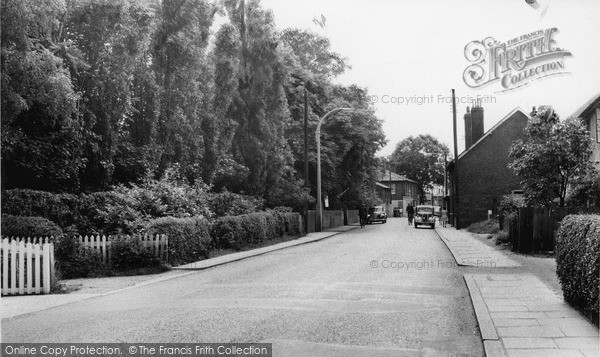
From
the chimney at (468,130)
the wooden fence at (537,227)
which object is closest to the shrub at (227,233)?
the wooden fence at (537,227)

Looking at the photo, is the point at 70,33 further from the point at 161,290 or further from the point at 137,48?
the point at 161,290

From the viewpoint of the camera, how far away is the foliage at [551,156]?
722 inches

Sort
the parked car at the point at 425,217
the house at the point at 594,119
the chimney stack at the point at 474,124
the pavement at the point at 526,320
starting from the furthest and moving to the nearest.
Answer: the chimney stack at the point at 474,124 → the parked car at the point at 425,217 → the house at the point at 594,119 → the pavement at the point at 526,320

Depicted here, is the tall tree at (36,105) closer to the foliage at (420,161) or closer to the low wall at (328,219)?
the low wall at (328,219)

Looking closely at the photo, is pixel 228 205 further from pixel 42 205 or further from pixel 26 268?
pixel 26 268

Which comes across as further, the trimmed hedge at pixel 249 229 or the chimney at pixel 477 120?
the chimney at pixel 477 120

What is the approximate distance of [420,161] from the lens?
376 ft

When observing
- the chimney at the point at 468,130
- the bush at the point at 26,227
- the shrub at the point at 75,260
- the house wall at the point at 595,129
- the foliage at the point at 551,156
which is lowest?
the shrub at the point at 75,260

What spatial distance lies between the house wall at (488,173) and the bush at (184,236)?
29806 millimetres

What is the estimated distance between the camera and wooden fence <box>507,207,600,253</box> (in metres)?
17.7

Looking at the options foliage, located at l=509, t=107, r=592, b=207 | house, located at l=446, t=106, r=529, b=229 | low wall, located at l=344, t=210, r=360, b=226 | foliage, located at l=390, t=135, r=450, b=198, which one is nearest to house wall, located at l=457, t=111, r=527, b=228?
house, located at l=446, t=106, r=529, b=229

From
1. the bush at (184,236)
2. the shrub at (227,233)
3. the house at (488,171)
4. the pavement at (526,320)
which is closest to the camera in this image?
the pavement at (526,320)

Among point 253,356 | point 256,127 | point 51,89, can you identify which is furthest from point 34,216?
point 256,127

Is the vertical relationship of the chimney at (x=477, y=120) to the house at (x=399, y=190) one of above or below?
above
